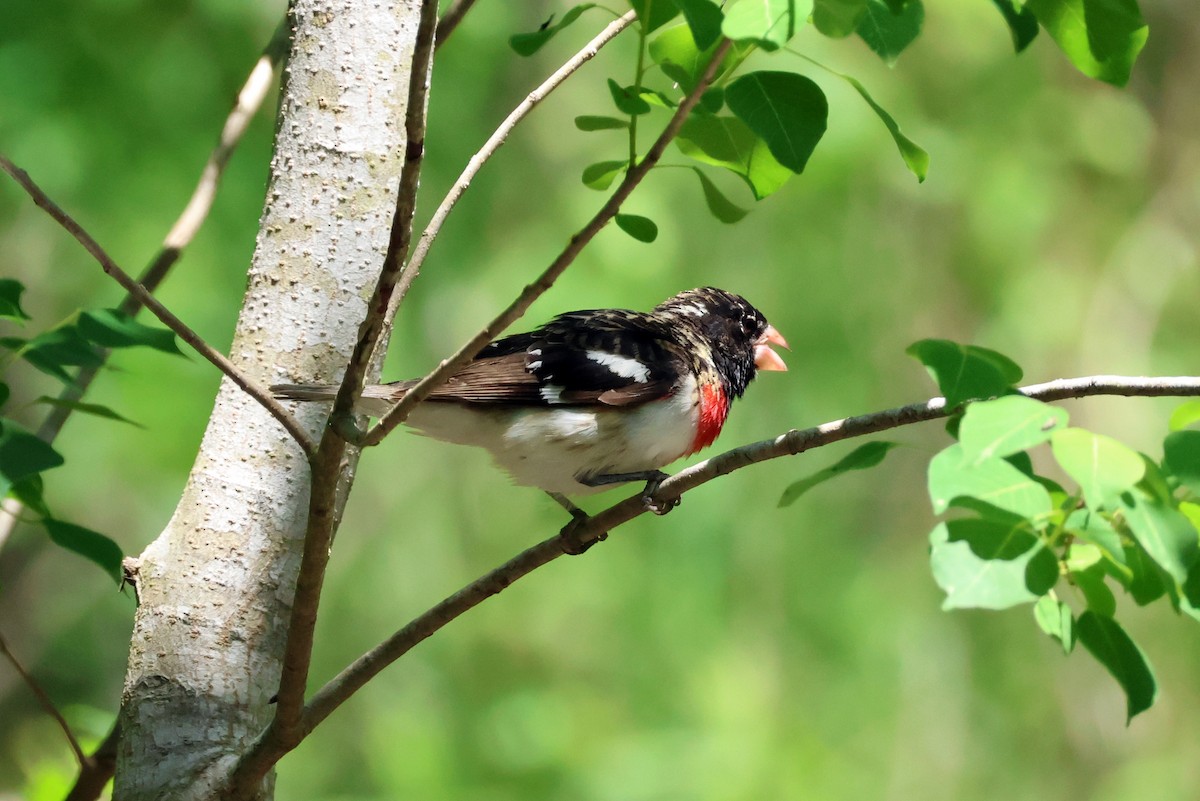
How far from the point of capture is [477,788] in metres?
4.34

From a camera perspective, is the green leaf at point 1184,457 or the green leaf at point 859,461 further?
the green leaf at point 859,461

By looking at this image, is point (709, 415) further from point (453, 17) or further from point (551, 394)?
point (453, 17)

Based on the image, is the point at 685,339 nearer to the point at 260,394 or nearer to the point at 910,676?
the point at 260,394

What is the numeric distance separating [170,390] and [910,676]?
3.04m

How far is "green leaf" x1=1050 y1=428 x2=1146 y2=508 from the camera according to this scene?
1082 millimetres

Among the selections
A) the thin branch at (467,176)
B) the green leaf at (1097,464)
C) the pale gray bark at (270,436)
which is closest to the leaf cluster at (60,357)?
the pale gray bark at (270,436)

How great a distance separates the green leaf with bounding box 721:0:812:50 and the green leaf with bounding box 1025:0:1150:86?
13.1 inches

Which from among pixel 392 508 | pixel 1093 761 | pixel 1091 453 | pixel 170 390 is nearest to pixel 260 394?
pixel 1091 453

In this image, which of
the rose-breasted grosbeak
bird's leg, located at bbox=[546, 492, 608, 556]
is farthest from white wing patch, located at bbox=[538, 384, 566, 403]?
bird's leg, located at bbox=[546, 492, 608, 556]

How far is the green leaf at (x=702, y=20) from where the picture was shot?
1.23m

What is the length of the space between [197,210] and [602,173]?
1199 millimetres

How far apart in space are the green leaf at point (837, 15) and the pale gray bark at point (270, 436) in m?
1.12

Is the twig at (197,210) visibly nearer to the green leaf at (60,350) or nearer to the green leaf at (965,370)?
the green leaf at (60,350)

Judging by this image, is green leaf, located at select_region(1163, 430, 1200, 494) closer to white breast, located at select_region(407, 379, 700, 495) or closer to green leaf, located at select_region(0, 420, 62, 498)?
green leaf, located at select_region(0, 420, 62, 498)
